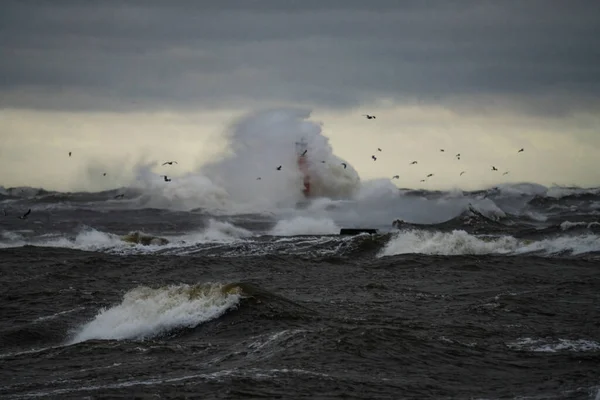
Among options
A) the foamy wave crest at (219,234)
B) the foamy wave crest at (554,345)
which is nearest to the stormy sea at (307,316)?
the foamy wave crest at (554,345)

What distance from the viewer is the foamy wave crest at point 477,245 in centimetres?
3681

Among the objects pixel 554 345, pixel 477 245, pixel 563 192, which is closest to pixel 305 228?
pixel 477 245

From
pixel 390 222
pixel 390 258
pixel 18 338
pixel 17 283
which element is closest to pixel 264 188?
pixel 390 222

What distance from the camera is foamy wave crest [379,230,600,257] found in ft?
121

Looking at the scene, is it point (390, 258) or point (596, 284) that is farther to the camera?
point (390, 258)

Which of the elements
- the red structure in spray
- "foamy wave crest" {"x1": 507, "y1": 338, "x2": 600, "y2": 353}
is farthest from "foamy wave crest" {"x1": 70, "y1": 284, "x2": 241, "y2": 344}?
the red structure in spray

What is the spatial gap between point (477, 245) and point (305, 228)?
17697 millimetres

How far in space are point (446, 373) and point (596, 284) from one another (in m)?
11.4

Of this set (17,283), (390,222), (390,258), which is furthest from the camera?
(390,222)

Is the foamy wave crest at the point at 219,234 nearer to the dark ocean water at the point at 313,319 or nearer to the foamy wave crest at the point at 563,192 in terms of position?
the dark ocean water at the point at 313,319

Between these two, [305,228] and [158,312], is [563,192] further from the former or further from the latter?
[158,312]

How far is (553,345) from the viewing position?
62.6 ft

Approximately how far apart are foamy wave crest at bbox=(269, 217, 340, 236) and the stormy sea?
795 centimetres

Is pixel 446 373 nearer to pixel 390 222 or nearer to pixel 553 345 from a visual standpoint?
pixel 553 345
